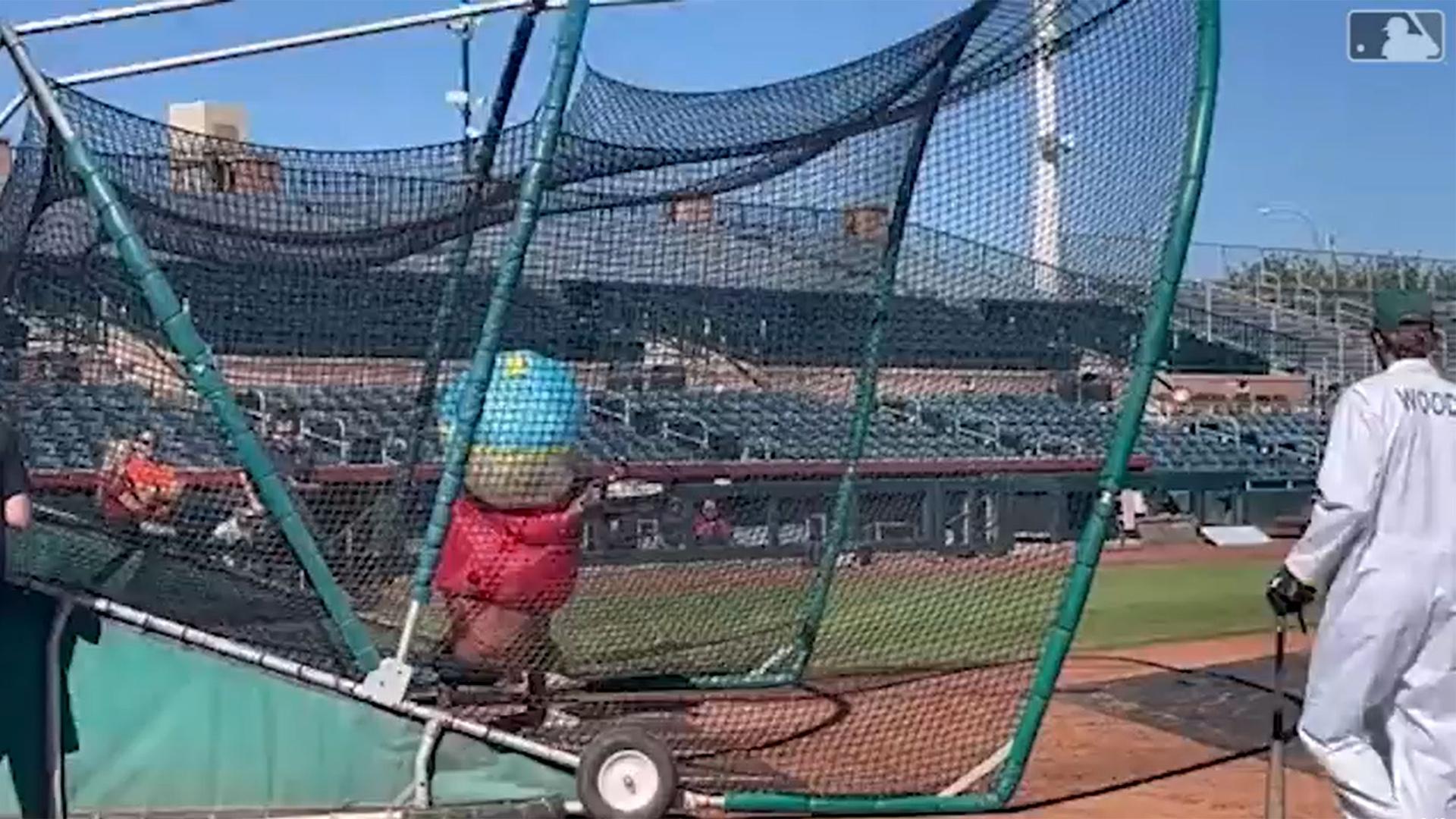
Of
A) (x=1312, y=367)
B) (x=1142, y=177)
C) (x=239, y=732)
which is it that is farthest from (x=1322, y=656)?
(x=1312, y=367)

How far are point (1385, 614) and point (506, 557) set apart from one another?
2860 millimetres

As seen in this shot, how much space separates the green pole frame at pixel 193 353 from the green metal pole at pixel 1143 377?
2.01 metres

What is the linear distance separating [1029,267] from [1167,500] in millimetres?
15984

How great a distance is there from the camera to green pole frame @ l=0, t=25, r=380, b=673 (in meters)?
5.55

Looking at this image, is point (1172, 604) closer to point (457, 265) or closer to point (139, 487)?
point (457, 265)

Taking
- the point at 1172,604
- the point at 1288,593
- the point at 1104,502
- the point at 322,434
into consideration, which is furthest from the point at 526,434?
the point at 1172,604

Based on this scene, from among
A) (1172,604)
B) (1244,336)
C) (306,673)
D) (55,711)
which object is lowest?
(1172,604)

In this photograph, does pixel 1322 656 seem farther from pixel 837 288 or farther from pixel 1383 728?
pixel 837 288

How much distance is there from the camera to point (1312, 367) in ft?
88.8

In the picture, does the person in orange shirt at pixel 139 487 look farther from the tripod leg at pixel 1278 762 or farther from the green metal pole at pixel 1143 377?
the tripod leg at pixel 1278 762

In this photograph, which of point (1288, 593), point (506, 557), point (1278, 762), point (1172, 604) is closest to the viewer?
point (1288, 593)

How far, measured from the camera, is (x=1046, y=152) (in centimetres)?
661

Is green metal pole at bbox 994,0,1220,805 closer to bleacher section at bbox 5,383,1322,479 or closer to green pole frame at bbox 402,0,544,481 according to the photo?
bleacher section at bbox 5,383,1322,479

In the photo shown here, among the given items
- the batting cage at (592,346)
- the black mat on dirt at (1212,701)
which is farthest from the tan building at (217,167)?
the black mat on dirt at (1212,701)
